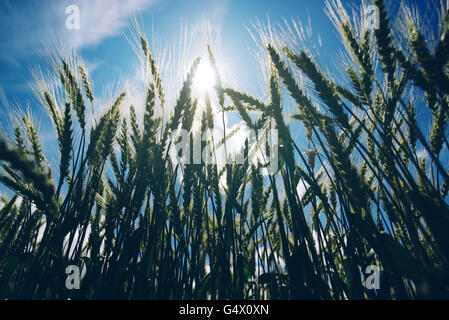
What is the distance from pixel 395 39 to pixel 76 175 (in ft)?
5.66

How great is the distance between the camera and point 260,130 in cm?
139

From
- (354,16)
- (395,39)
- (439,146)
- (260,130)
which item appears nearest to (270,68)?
(260,130)

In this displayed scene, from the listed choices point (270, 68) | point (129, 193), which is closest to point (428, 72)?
point (270, 68)

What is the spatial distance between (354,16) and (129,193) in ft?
4.97

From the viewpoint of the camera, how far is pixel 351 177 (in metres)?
0.76

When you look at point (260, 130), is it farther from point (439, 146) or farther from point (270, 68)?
point (439, 146)
